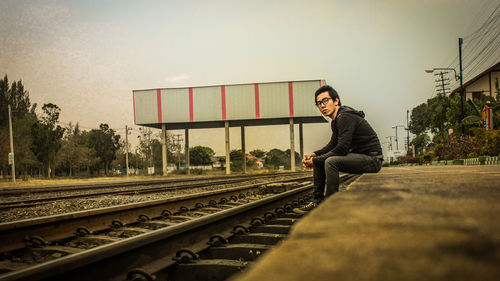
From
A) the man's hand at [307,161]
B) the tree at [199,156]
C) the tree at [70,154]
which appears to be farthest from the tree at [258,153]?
the man's hand at [307,161]

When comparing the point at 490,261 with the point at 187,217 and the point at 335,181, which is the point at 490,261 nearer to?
the point at 335,181

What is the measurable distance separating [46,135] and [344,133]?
49220 millimetres

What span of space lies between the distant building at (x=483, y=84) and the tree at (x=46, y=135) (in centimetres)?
5028

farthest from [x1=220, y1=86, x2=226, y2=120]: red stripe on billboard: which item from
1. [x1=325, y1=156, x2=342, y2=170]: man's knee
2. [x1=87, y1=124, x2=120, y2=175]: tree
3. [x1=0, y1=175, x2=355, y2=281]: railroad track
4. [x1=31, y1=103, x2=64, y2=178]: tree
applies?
[x1=87, y1=124, x2=120, y2=175]: tree

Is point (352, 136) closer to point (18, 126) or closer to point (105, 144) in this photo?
point (18, 126)

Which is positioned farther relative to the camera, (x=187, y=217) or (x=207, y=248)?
(x=187, y=217)

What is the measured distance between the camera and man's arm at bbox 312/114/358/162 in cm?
389

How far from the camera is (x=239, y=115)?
37.1 m

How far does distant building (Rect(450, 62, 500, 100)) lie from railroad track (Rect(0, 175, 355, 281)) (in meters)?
49.5

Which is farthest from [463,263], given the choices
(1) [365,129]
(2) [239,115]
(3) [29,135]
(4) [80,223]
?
(3) [29,135]

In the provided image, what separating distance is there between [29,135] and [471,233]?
56.0 metres

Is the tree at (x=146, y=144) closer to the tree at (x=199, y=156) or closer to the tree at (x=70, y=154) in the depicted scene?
the tree at (x=70, y=154)

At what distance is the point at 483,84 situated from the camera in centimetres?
4859

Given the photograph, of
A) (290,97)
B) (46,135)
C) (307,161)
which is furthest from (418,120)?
(307,161)
